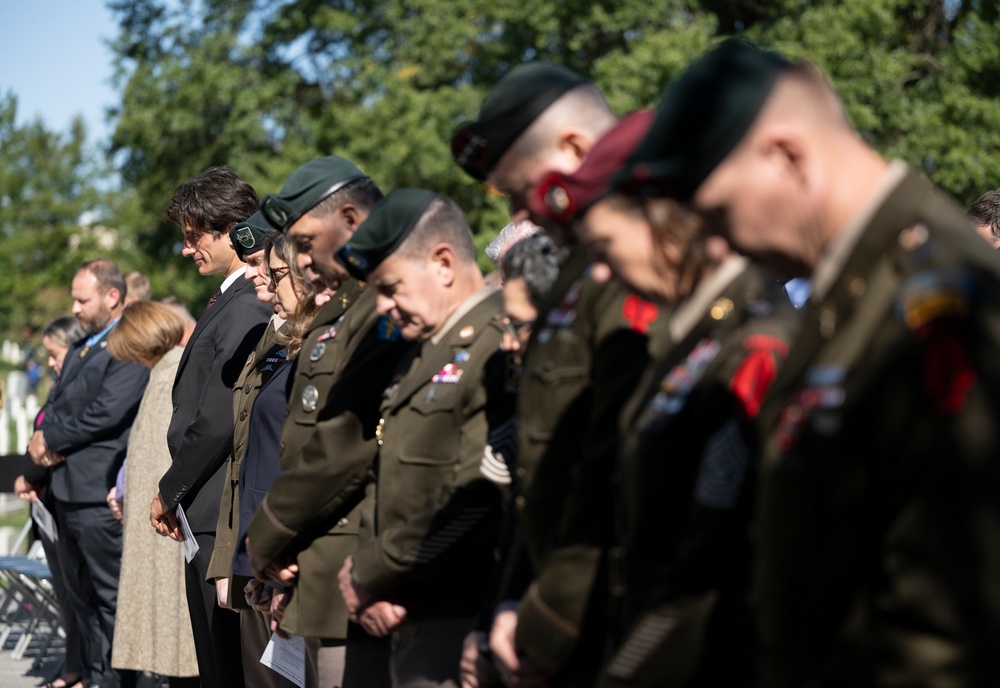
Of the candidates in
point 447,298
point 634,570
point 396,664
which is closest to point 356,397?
point 447,298

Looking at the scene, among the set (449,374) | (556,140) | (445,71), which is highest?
(556,140)

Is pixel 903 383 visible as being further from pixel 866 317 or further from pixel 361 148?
pixel 361 148

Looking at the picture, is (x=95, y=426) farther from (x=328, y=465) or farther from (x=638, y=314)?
(x=638, y=314)

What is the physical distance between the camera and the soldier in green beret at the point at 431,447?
11.3ft

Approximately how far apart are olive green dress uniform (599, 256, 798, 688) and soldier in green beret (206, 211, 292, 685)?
298 cm

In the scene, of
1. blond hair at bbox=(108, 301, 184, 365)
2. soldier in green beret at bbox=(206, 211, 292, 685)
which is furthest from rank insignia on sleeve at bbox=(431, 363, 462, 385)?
blond hair at bbox=(108, 301, 184, 365)

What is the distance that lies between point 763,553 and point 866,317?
0.36 meters

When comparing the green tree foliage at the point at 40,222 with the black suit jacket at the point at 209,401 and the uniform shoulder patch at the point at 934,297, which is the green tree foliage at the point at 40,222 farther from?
the uniform shoulder patch at the point at 934,297

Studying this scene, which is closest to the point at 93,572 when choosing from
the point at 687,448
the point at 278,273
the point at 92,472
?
the point at 92,472

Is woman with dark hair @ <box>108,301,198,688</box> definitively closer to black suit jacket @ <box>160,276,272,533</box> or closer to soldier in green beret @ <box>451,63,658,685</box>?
black suit jacket @ <box>160,276,272,533</box>

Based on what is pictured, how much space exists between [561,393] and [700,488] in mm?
756

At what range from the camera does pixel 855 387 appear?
1784 mm

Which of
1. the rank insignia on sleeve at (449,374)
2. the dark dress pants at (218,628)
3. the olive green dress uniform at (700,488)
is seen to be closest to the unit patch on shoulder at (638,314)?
the olive green dress uniform at (700,488)

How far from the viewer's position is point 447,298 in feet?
12.0
